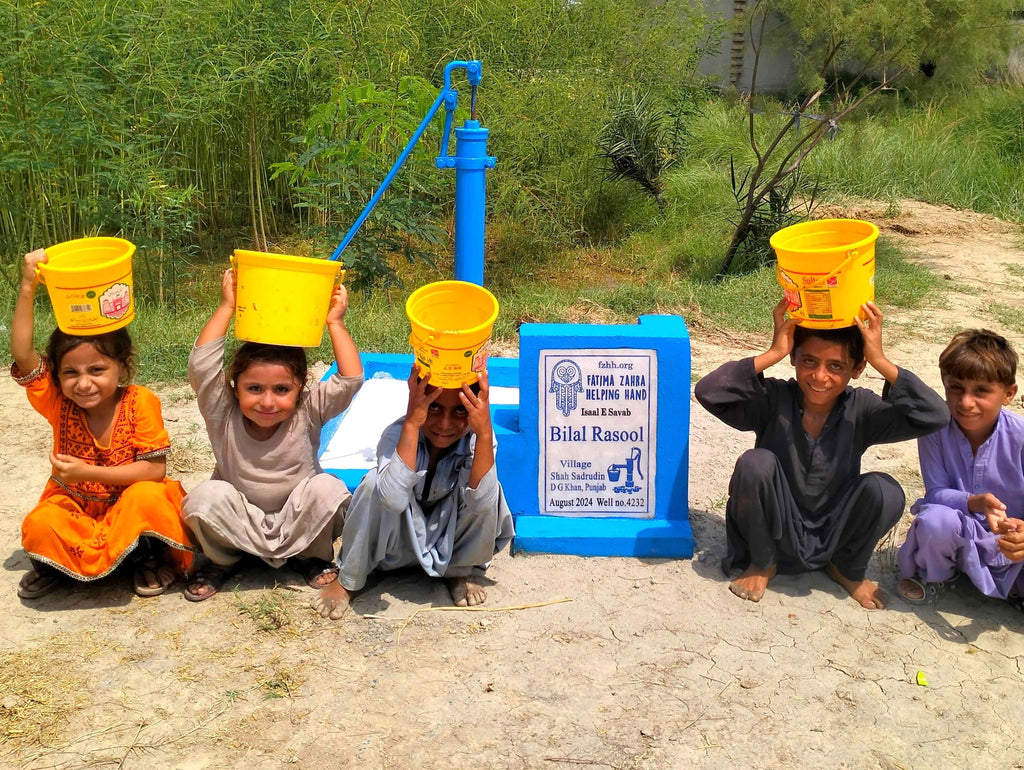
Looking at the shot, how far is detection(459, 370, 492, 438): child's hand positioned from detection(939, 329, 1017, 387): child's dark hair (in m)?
1.38

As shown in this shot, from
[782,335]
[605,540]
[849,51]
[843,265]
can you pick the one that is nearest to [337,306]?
[605,540]

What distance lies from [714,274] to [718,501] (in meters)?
3.42

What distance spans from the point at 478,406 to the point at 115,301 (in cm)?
106

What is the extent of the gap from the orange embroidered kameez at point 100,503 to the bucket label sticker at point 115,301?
332 millimetres

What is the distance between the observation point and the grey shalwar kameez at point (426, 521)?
294 centimetres

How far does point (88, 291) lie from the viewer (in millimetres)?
2748

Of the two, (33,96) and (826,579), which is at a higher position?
(33,96)

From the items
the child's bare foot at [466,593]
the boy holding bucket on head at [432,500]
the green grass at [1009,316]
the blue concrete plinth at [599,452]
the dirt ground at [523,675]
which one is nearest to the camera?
the dirt ground at [523,675]

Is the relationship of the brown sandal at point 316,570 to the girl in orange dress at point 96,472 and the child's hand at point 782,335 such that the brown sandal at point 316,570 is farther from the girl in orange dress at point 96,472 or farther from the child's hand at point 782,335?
the child's hand at point 782,335

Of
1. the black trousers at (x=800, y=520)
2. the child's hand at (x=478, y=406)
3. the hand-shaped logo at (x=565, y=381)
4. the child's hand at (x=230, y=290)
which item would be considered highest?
the child's hand at (x=230, y=290)

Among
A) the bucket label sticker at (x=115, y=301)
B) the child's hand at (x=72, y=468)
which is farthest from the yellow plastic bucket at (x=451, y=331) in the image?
the child's hand at (x=72, y=468)

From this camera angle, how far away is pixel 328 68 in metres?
6.07

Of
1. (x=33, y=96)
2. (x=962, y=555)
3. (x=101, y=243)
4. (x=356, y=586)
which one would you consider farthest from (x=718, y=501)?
(x=33, y=96)

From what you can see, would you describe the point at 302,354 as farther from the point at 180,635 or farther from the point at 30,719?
the point at 30,719
